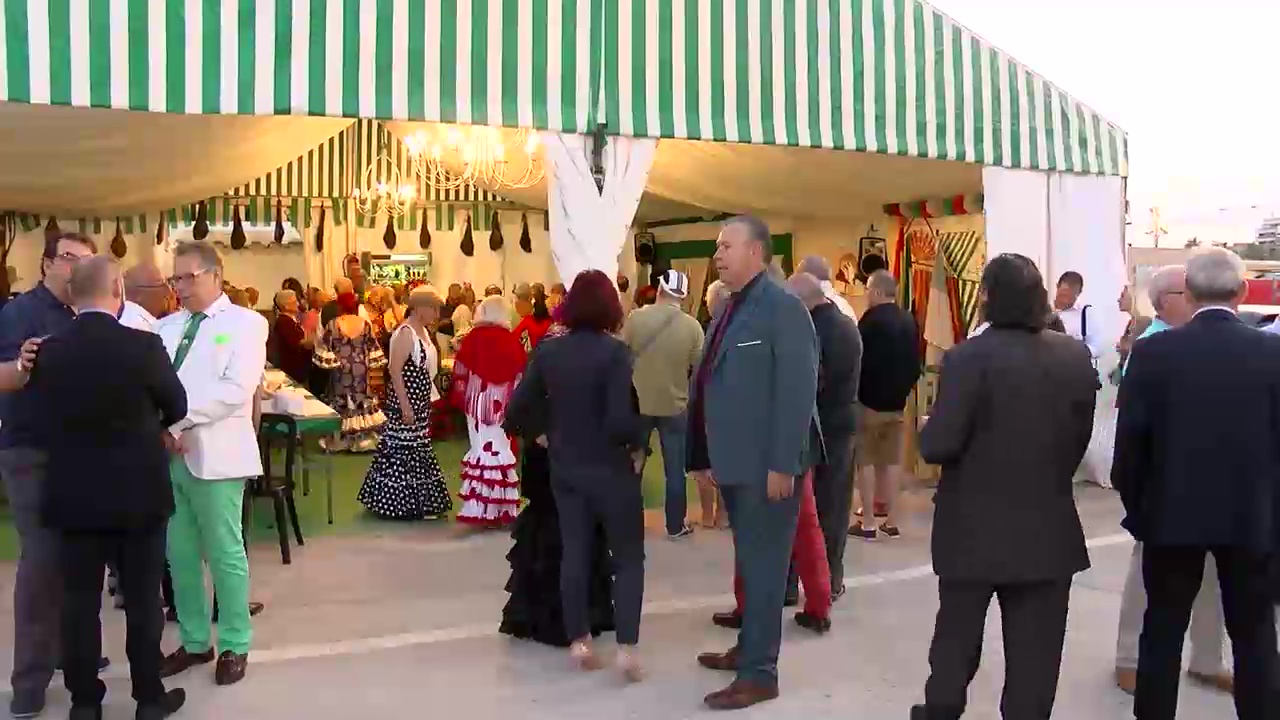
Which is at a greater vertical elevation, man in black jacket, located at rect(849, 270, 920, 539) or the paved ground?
man in black jacket, located at rect(849, 270, 920, 539)

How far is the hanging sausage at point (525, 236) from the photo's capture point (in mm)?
14531

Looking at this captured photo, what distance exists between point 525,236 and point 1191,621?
11.3 meters

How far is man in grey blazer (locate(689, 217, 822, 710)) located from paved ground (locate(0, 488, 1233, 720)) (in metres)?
0.24

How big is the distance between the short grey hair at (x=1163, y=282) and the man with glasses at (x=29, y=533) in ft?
12.5

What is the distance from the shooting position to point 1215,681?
13.7 feet

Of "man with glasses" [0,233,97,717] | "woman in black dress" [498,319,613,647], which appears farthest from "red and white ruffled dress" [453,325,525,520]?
"man with glasses" [0,233,97,717]

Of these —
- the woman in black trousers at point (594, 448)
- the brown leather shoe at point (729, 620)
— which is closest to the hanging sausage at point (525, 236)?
the brown leather shoe at point (729, 620)

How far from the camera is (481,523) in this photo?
690cm

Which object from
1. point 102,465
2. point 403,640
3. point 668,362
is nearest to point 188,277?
point 102,465

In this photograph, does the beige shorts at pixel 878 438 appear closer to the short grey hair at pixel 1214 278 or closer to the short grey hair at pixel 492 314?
the short grey hair at pixel 492 314

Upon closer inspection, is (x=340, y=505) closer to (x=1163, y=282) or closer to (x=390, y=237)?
(x=1163, y=282)

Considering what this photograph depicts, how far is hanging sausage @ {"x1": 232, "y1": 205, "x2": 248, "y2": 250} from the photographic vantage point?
1330 centimetres

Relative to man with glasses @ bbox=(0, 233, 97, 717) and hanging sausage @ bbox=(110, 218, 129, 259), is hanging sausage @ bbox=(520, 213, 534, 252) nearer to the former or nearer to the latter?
hanging sausage @ bbox=(110, 218, 129, 259)

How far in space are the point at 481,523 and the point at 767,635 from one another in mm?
3240
